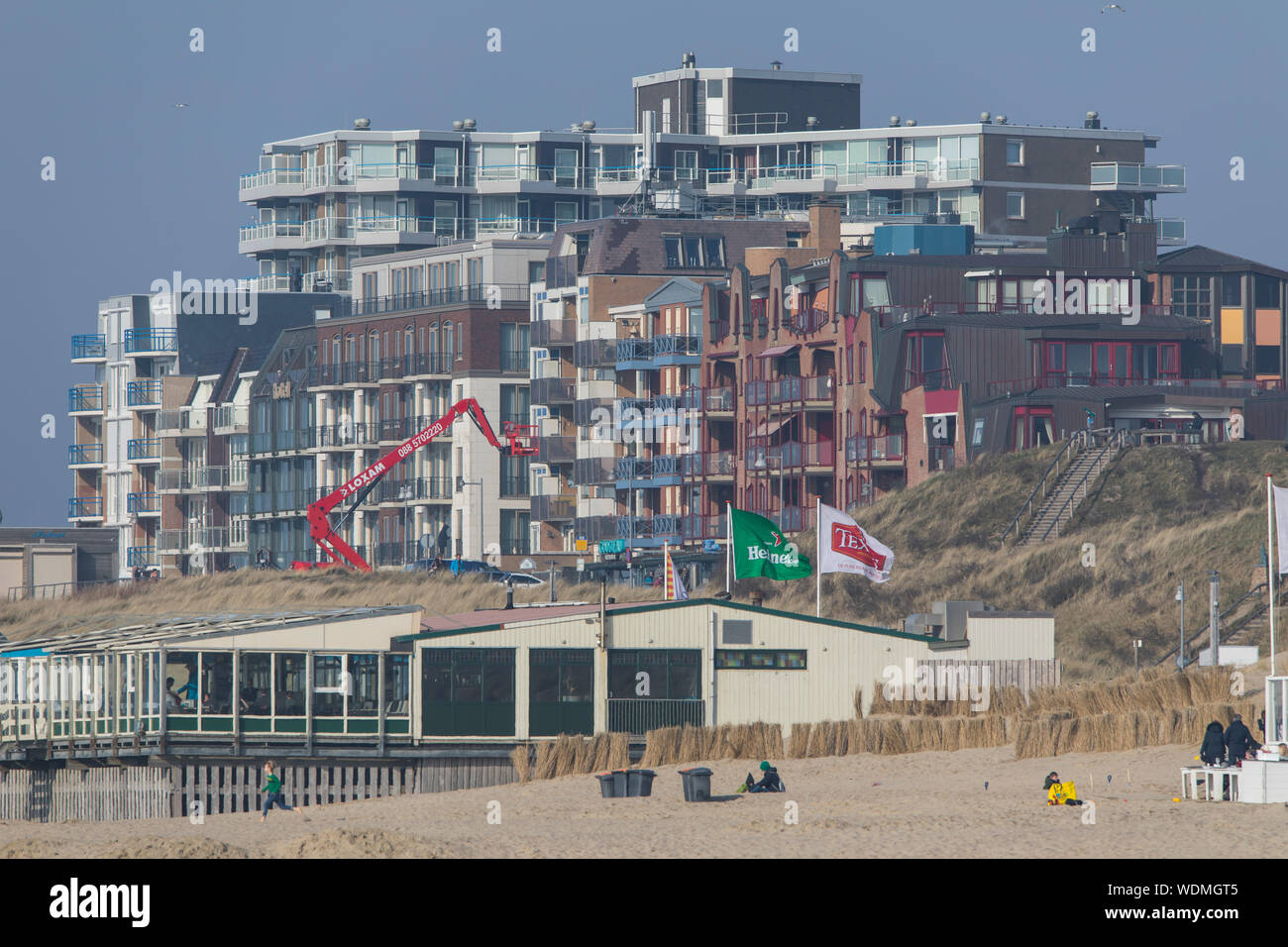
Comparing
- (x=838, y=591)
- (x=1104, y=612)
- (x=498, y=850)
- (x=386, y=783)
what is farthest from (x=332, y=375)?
(x=498, y=850)

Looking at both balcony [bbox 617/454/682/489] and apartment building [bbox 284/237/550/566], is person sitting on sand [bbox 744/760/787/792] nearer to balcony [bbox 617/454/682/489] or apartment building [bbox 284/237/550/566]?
balcony [bbox 617/454/682/489]

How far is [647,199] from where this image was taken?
416 ft

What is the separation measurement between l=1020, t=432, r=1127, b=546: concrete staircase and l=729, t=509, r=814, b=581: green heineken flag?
2227 centimetres

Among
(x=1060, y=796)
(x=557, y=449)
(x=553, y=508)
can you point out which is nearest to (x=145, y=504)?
(x=553, y=508)

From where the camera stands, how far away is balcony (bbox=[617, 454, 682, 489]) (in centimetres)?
11144

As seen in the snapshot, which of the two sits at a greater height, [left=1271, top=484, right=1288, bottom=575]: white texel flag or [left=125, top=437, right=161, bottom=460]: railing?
[left=125, top=437, right=161, bottom=460]: railing

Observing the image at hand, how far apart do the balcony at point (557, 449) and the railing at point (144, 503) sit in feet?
135

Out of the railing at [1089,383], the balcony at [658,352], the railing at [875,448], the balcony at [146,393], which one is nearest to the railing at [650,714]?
the railing at [1089,383]

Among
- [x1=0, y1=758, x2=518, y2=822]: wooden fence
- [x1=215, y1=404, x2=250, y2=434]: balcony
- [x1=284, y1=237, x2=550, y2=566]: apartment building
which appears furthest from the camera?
[x1=215, y1=404, x2=250, y2=434]: balcony

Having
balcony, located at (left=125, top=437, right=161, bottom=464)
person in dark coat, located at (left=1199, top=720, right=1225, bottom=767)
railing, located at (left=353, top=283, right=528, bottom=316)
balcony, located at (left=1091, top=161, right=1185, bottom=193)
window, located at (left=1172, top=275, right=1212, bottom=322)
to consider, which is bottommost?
person in dark coat, located at (left=1199, top=720, right=1225, bottom=767)

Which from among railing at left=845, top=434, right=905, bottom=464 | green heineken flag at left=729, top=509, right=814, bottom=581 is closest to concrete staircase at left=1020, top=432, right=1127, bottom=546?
railing at left=845, top=434, right=905, bottom=464

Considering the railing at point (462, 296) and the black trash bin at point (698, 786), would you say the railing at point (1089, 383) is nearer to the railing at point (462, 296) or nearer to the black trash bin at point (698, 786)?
the railing at point (462, 296)

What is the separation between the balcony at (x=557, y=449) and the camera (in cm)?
11969
